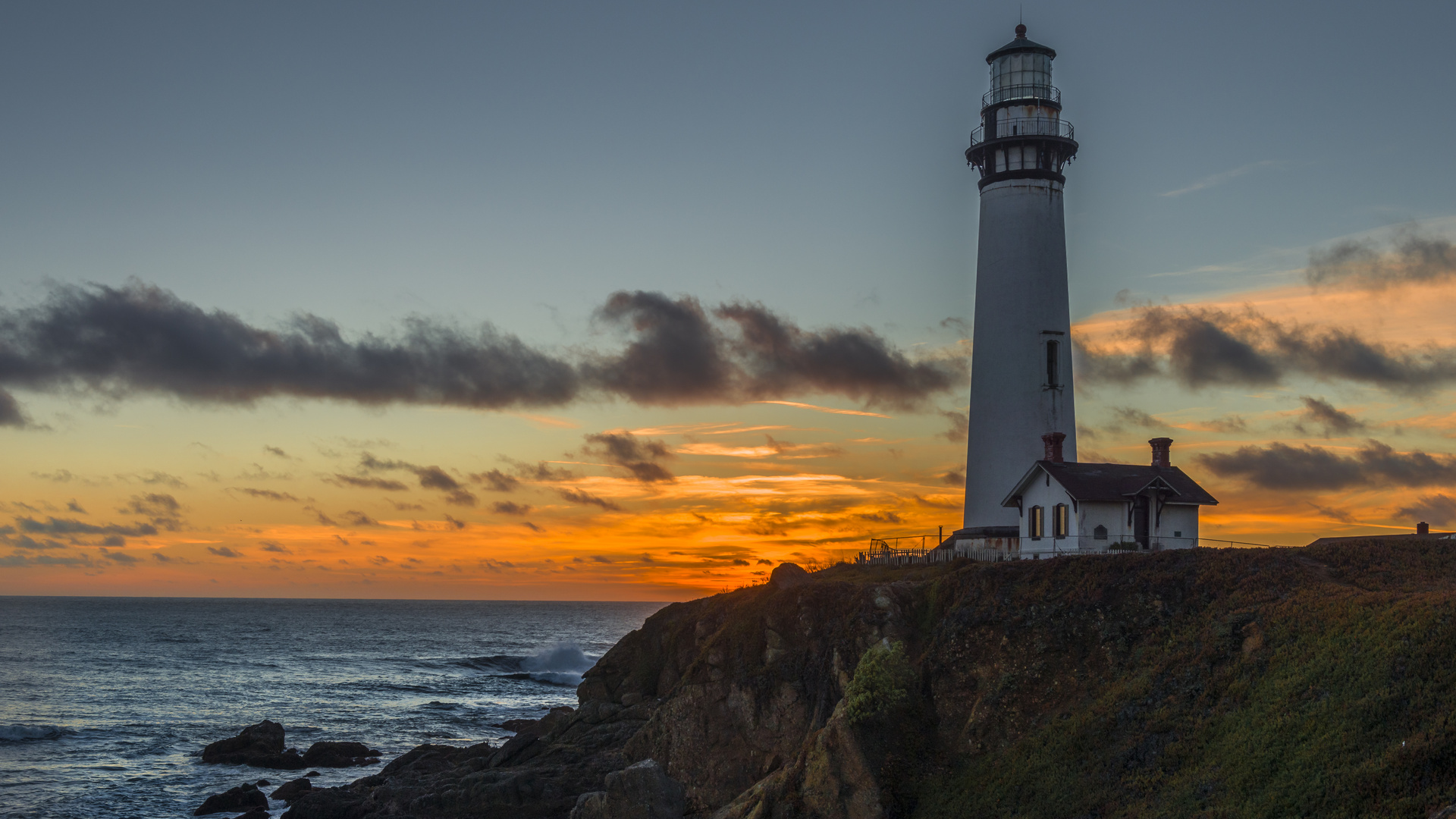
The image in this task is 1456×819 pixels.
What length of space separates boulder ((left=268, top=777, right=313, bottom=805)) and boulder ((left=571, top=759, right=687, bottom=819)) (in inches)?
684

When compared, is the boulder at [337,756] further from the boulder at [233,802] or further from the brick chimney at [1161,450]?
the brick chimney at [1161,450]

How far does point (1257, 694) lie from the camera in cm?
2145

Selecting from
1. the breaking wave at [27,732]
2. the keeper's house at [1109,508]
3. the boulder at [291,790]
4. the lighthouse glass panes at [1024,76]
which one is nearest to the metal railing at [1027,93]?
the lighthouse glass panes at [1024,76]

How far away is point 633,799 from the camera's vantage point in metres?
27.4

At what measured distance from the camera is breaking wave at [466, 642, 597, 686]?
91.3 m

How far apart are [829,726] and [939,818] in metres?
3.55

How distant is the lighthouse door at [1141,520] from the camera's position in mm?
35031

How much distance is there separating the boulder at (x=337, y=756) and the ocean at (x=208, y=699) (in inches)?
50.3

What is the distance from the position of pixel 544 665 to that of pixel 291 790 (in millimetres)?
Result: 63581

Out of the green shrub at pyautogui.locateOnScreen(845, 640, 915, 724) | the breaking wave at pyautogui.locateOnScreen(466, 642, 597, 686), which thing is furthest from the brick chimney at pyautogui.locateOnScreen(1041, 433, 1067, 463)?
the breaking wave at pyautogui.locateOnScreen(466, 642, 597, 686)

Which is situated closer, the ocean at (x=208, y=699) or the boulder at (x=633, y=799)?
the boulder at (x=633, y=799)

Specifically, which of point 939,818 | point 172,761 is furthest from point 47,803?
point 939,818

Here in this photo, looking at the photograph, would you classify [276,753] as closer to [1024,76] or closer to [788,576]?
[788,576]

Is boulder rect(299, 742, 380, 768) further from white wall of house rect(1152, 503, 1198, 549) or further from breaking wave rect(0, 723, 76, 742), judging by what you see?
white wall of house rect(1152, 503, 1198, 549)
